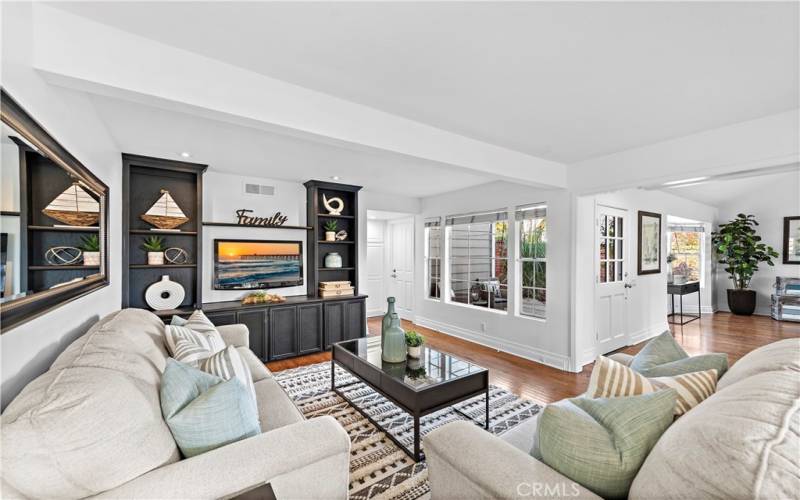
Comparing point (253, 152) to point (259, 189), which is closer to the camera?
point (253, 152)

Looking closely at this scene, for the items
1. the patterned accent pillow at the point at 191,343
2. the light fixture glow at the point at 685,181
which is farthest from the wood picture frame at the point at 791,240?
the patterned accent pillow at the point at 191,343

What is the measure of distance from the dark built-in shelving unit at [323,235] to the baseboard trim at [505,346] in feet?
5.26

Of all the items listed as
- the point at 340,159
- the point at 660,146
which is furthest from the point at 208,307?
the point at 660,146

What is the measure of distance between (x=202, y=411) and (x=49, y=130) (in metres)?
1.38

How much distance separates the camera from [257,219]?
14.3 ft

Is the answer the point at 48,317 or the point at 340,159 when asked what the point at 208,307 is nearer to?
the point at 340,159

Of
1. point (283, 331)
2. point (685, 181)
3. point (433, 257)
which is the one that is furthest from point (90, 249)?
point (433, 257)

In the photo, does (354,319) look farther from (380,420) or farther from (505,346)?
(380,420)

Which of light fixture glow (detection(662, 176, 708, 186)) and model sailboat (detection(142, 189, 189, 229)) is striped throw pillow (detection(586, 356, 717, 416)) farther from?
model sailboat (detection(142, 189, 189, 229))

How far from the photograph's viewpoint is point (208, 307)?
3.88m

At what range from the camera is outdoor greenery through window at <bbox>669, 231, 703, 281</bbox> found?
7.39 metres

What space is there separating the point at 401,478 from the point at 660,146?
3399 millimetres

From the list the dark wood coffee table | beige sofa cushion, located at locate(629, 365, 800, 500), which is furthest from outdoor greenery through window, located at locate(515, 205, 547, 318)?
beige sofa cushion, located at locate(629, 365, 800, 500)

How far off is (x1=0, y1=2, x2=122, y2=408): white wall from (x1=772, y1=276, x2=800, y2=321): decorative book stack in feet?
31.9
